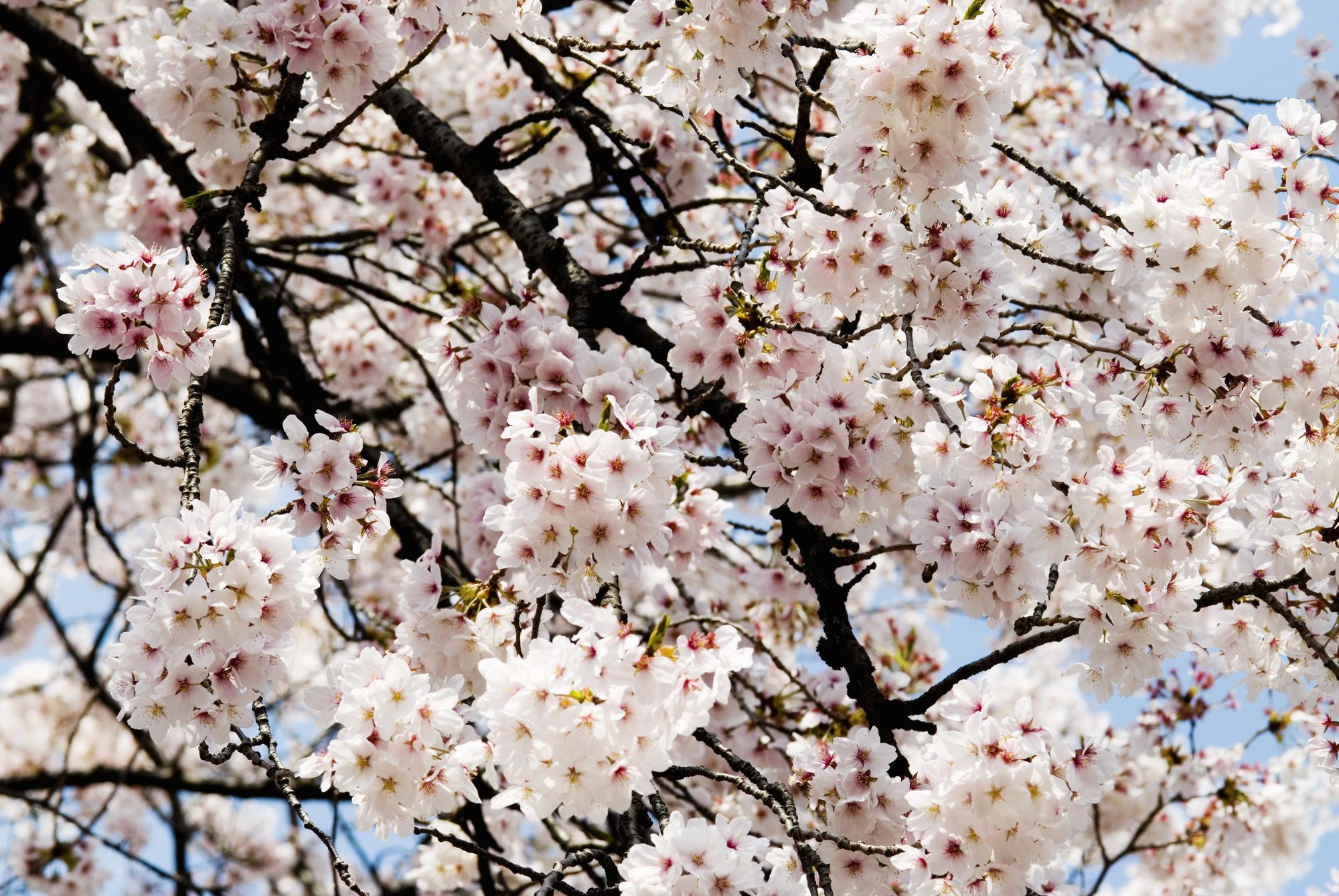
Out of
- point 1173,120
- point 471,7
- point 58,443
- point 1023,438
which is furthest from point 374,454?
point 58,443

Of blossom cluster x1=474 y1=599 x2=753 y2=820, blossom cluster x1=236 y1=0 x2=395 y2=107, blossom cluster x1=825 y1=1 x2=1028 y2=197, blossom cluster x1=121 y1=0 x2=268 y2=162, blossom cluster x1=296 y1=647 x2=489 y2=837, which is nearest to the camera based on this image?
blossom cluster x1=474 y1=599 x2=753 y2=820

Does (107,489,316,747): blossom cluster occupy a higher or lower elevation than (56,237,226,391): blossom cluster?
lower

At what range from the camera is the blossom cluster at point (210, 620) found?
1812 millimetres

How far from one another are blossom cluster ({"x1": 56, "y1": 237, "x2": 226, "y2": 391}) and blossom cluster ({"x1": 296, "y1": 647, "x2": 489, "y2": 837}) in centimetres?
67

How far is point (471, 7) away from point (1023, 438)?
4.87ft

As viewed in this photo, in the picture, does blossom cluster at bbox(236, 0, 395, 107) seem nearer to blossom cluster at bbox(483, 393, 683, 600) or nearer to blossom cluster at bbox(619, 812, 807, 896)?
blossom cluster at bbox(483, 393, 683, 600)

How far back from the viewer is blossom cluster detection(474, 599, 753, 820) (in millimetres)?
1627

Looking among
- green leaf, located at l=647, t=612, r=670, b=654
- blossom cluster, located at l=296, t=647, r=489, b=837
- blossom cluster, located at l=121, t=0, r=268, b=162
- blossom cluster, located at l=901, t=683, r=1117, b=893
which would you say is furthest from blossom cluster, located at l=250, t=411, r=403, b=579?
blossom cluster, located at l=901, t=683, r=1117, b=893

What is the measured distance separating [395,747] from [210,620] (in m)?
0.38

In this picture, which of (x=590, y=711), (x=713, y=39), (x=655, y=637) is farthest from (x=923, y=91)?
(x=590, y=711)

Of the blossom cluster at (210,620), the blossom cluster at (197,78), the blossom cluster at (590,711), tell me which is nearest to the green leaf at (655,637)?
the blossom cluster at (590,711)

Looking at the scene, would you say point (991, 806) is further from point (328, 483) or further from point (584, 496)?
point (328, 483)

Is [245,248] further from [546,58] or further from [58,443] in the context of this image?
[58,443]

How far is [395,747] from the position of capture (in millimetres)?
1914
